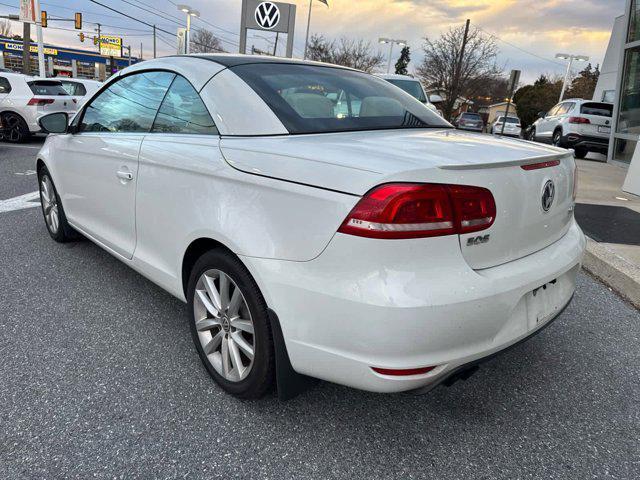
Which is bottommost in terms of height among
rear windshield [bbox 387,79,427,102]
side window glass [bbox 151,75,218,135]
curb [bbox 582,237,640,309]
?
curb [bbox 582,237,640,309]

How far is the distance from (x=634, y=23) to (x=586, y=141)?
3.30 metres

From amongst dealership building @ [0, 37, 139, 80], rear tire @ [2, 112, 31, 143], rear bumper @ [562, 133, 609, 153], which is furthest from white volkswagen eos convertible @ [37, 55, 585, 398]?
dealership building @ [0, 37, 139, 80]

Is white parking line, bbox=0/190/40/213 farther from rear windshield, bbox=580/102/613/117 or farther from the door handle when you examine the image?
rear windshield, bbox=580/102/613/117

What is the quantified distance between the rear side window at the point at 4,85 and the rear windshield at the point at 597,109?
15.4 meters

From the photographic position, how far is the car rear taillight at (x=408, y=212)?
1646 mm

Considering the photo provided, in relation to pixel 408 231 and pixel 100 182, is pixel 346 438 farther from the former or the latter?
pixel 100 182

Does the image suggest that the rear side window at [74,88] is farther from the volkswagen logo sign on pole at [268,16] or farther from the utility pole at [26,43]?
the utility pole at [26,43]

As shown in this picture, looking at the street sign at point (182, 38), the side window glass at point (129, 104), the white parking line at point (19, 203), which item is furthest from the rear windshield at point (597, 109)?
the street sign at point (182, 38)

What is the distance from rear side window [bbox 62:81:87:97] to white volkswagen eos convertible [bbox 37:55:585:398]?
39.2 feet

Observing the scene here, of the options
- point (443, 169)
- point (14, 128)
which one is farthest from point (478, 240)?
point (14, 128)

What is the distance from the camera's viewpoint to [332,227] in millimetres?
1704

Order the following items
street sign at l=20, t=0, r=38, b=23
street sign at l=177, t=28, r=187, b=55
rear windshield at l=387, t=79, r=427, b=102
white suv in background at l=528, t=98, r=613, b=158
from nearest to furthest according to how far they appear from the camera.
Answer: rear windshield at l=387, t=79, r=427, b=102
white suv in background at l=528, t=98, r=613, b=158
street sign at l=20, t=0, r=38, b=23
street sign at l=177, t=28, r=187, b=55

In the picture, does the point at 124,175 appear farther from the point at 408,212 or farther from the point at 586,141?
the point at 586,141

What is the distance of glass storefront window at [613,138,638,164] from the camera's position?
12977mm
